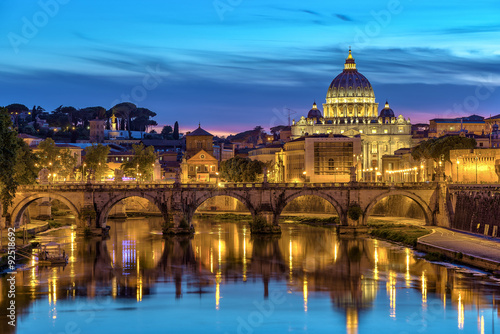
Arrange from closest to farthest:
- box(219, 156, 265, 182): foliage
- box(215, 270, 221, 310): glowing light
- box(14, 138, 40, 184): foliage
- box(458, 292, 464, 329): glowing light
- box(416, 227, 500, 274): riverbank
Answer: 1. box(458, 292, 464, 329): glowing light
2. box(215, 270, 221, 310): glowing light
3. box(416, 227, 500, 274): riverbank
4. box(14, 138, 40, 184): foliage
5. box(219, 156, 265, 182): foliage

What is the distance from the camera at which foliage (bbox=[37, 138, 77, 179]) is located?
118 meters

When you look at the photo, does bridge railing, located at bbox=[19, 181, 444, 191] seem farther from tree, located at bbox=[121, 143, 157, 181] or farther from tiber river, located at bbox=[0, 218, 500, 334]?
tree, located at bbox=[121, 143, 157, 181]

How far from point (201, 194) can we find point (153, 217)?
26.3 m

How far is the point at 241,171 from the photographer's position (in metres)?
141

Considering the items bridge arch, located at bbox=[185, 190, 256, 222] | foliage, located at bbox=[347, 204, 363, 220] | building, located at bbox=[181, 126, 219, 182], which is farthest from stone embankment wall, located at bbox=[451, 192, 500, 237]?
building, located at bbox=[181, 126, 219, 182]

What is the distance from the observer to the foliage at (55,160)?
11791 centimetres

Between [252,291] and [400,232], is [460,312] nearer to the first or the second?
[252,291]

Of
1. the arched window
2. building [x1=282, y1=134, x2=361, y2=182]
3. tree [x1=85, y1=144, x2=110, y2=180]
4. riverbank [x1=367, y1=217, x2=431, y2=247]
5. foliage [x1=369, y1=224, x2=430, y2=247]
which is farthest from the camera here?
the arched window

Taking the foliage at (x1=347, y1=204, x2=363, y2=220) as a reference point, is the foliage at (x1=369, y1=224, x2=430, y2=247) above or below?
below

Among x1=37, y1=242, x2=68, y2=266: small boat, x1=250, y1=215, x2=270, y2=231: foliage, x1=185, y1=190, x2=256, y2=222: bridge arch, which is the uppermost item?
x1=185, y1=190, x2=256, y2=222: bridge arch

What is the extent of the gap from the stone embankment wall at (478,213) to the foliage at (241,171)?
6086 cm

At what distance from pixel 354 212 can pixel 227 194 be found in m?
12.5

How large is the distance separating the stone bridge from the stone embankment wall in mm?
2874

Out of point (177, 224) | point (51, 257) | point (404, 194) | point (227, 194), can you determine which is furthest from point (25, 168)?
point (404, 194)
